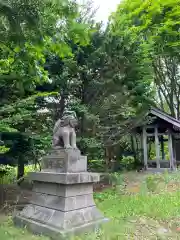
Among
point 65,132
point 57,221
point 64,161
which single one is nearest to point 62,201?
point 57,221

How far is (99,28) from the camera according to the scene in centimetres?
830

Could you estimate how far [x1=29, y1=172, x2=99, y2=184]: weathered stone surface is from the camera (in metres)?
4.10

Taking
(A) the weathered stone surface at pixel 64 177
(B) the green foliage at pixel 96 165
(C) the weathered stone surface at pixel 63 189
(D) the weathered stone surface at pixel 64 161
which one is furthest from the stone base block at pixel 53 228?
(B) the green foliage at pixel 96 165

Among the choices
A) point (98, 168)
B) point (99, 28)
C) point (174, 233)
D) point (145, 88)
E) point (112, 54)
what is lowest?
point (174, 233)

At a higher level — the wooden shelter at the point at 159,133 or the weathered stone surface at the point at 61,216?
the wooden shelter at the point at 159,133

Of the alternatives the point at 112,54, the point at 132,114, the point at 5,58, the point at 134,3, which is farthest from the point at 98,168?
the point at 134,3

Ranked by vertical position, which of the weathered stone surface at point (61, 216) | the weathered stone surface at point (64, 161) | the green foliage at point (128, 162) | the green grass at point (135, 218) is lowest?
the green grass at point (135, 218)

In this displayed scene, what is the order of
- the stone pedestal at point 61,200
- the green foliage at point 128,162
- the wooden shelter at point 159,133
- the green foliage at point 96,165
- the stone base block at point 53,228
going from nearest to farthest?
the stone base block at point 53,228, the stone pedestal at point 61,200, the green foliage at point 96,165, the wooden shelter at point 159,133, the green foliage at point 128,162

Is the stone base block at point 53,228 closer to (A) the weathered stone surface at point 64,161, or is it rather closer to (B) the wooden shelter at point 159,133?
(A) the weathered stone surface at point 64,161

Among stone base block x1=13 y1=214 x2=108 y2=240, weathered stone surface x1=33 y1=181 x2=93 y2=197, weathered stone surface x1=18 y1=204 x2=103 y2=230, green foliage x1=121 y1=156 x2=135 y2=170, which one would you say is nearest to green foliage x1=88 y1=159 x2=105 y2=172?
green foliage x1=121 y1=156 x2=135 y2=170

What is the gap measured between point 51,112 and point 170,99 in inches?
440

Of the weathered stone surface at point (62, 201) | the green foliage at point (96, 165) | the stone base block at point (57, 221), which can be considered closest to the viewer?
the stone base block at point (57, 221)

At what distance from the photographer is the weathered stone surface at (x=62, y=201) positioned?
13.5 feet

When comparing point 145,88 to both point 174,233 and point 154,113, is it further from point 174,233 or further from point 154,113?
point 174,233
